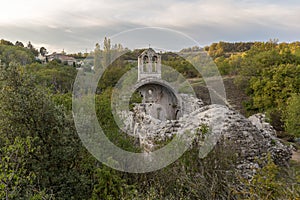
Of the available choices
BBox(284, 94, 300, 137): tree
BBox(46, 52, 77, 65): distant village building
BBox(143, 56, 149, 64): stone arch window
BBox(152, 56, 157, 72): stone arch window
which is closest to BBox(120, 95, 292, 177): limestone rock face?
BBox(284, 94, 300, 137): tree

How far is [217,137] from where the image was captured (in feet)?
24.9

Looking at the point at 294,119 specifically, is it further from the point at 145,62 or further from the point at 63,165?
the point at 63,165

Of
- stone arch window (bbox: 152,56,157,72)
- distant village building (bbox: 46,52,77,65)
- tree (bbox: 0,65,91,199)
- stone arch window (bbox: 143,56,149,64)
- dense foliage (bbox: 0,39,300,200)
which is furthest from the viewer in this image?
distant village building (bbox: 46,52,77,65)

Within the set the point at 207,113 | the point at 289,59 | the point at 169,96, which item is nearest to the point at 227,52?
the point at 289,59

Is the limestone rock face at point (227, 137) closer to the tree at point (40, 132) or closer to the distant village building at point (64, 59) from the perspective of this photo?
the tree at point (40, 132)

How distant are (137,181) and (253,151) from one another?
368cm

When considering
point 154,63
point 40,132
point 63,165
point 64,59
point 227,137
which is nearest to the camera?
point 40,132

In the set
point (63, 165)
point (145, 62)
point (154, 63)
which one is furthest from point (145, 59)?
point (63, 165)

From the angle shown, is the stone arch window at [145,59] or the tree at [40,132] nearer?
the tree at [40,132]

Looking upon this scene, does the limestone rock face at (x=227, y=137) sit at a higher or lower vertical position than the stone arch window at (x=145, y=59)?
lower

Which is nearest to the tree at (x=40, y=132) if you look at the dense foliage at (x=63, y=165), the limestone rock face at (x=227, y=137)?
the dense foliage at (x=63, y=165)

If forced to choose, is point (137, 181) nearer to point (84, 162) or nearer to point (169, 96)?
point (84, 162)

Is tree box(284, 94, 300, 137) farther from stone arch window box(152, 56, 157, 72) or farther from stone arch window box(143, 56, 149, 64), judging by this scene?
stone arch window box(143, 56, 149, 64)

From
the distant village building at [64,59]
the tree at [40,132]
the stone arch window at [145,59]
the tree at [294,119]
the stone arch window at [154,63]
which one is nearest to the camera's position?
the tree at [40,132]
